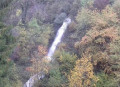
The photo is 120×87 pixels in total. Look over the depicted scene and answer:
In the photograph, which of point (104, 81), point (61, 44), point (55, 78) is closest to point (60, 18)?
point (61, 44)

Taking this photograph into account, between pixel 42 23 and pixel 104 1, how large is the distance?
7211 mm

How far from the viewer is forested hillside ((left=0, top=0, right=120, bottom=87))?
1433 cm

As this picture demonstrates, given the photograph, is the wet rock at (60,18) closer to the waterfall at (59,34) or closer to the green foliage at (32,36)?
the waterfall at (59,34)

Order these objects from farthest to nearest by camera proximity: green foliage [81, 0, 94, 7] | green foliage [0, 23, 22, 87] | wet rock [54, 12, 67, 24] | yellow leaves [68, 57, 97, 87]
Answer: wet rock [54, 12, 67, 24], green foliage [81, 0, 94, 7], yellow leaves [68, 57, 97, 87], green foliage [0, 23, 22, 87]

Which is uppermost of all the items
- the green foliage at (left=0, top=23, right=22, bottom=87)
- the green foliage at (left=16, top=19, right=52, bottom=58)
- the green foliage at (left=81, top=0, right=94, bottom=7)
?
the green foliage at (left=0, top=23, right=22, bottom=87)

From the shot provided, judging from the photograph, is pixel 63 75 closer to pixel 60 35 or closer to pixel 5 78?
pixel 5 78

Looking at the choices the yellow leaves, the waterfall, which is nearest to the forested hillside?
the yellow leaves

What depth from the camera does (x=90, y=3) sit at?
23.6 m

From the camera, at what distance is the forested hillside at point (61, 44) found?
1433cm

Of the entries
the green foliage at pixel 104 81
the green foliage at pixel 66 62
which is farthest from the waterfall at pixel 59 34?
the green foliage at pixel 104 81

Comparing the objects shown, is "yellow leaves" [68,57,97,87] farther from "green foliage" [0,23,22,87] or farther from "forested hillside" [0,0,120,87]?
"green foliage" [0,23,22,87]

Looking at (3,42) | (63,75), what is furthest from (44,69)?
(3,42)

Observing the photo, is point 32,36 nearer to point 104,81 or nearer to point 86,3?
point 86,3

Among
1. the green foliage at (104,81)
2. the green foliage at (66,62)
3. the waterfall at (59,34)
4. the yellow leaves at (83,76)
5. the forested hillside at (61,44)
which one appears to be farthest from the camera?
the waterfall at (59,34)
